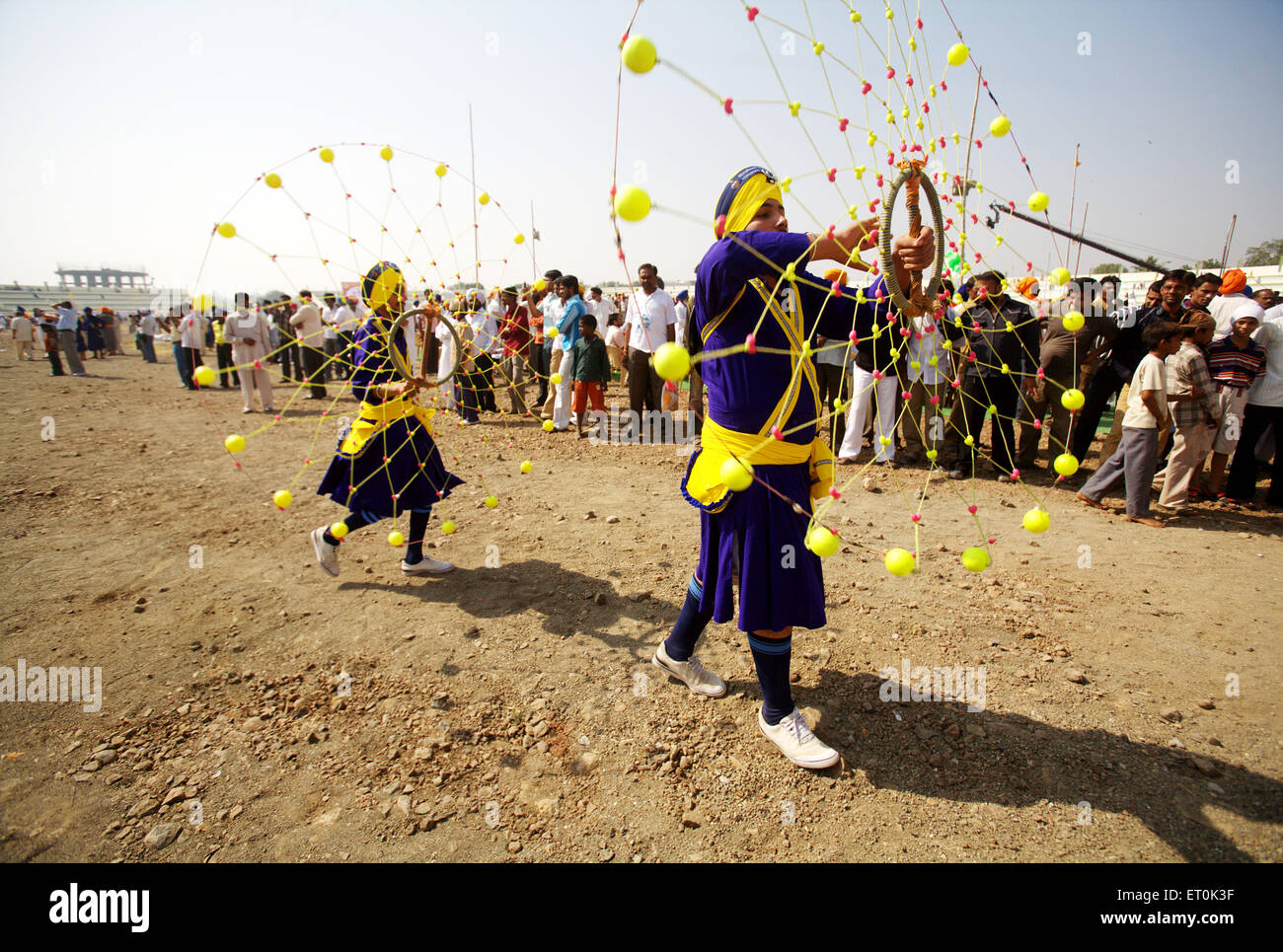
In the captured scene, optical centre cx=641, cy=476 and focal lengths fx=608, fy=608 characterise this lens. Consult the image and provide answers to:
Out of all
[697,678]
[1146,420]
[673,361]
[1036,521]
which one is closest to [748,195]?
[673,361]

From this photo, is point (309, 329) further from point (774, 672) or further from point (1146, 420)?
point (1146, 420)

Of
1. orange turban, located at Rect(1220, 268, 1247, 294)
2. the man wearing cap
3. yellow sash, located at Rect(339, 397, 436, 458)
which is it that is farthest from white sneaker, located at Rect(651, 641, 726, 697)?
orange turban, located at Rect(1220, 268, 1247, 294)

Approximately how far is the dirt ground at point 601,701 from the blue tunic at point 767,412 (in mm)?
813

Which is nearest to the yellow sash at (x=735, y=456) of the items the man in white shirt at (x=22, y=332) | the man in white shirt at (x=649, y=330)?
the man in white shirt at (x=649, y=330)

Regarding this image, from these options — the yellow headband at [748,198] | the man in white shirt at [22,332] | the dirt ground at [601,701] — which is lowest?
the dirt ground at [601,701]

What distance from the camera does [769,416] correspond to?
2.51m

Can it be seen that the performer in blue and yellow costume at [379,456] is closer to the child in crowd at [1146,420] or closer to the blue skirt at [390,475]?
the blue skirt at [390,475]

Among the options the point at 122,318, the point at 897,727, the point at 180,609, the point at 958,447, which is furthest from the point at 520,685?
the point at 122,318

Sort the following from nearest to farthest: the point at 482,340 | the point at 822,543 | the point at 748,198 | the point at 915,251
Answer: the point at 822,543, the point at 915,251, the point at 748,198, the point at 482,340

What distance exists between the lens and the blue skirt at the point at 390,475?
416 cm

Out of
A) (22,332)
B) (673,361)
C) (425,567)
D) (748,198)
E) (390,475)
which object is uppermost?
(22,332)

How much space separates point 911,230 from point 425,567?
3927 mm

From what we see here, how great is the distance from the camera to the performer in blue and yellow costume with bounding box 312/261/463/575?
162 inches
